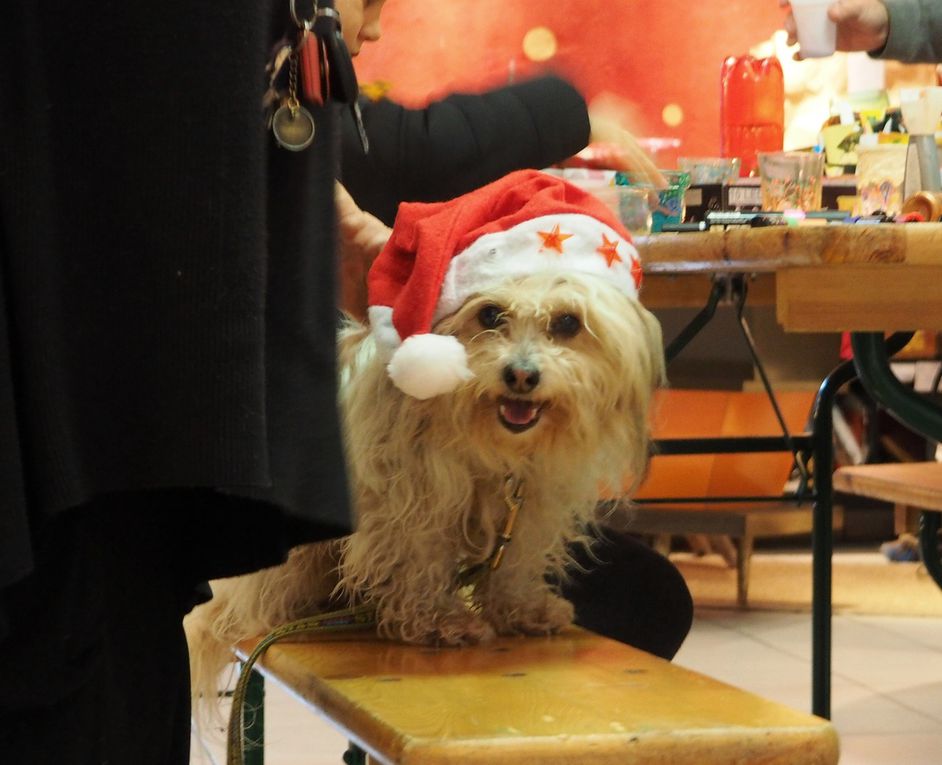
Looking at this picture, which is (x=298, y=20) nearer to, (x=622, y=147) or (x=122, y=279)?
(x=122, y=279)

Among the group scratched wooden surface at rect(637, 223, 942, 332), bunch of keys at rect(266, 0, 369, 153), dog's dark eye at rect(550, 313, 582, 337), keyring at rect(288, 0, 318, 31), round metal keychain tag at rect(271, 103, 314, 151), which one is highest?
keyring at rect(288, 0, 318, 31)

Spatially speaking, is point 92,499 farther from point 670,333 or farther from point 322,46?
point 670,333

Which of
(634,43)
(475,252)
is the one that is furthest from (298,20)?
(634,43)

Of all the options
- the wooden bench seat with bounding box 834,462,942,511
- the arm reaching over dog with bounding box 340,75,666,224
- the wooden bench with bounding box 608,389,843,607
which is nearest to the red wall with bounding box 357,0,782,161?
the wooden bench with bounding box 608,389,843,607

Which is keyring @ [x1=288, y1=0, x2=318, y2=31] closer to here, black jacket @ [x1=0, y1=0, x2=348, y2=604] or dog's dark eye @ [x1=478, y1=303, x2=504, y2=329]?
black jacket @ [x1=0, y1=0, x2=348, y2=604]

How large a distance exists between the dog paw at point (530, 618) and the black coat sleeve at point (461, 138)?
0.52 meters

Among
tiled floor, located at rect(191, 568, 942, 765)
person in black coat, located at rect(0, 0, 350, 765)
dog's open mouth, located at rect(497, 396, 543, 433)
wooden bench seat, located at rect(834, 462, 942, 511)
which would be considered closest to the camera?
person in black coat, located at rect(0, 0, 350, 765)

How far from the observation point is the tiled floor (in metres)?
2.36

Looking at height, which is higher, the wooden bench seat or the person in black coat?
the person in black coat

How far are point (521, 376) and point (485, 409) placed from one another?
0.16 feet

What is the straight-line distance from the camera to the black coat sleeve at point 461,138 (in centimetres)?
150

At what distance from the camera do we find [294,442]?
0.78 metres

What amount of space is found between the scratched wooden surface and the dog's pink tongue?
25cm

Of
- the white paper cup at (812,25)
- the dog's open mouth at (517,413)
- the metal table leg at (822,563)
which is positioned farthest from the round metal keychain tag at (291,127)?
the metal table leg at (822,563)
